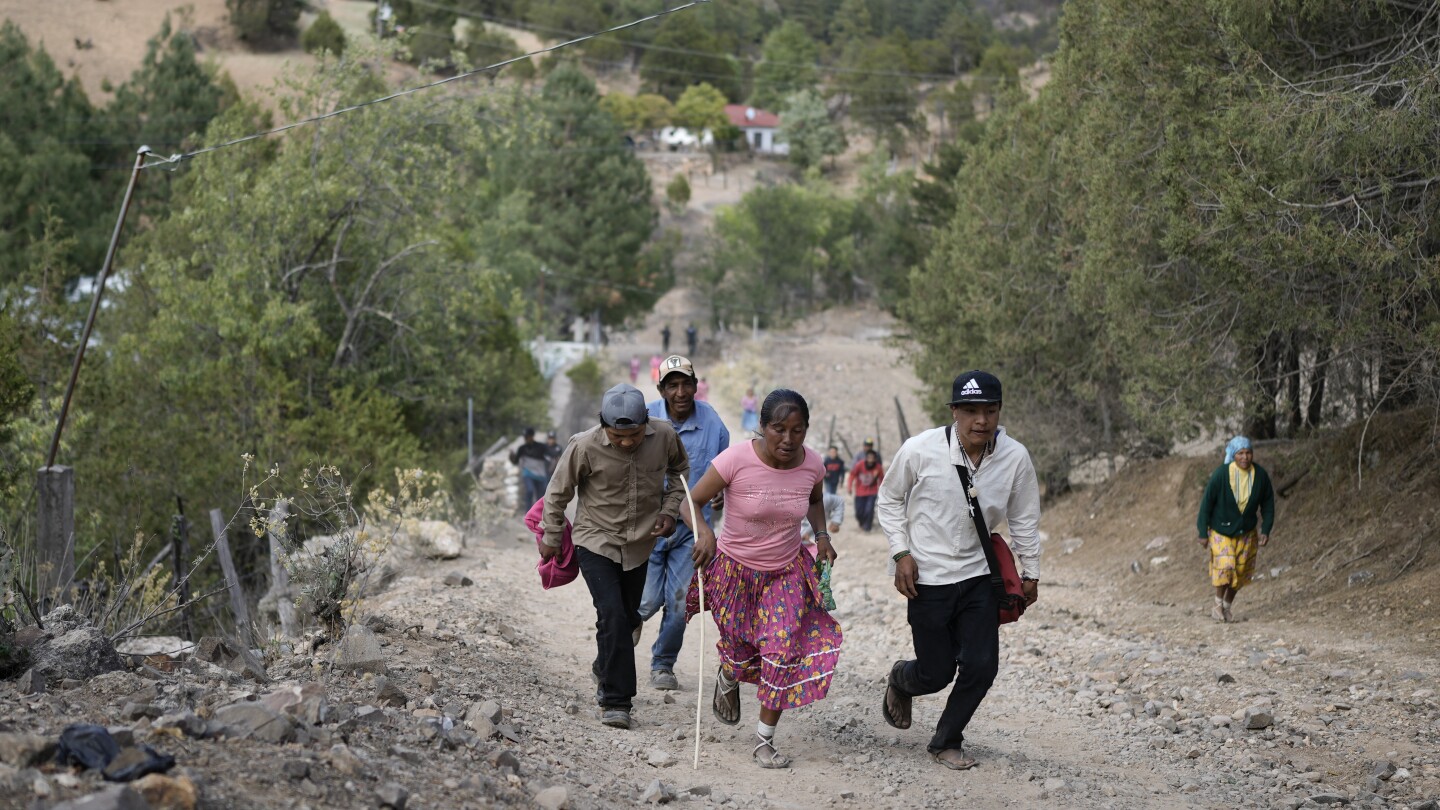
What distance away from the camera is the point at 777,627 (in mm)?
6773

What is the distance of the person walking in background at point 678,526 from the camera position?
8023mm

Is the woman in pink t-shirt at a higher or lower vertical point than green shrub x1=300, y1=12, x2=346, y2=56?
lower

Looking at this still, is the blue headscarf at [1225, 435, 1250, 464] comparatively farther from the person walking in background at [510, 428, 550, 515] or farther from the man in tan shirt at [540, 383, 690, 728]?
the person walking in background at [510, 428, 550, 515]

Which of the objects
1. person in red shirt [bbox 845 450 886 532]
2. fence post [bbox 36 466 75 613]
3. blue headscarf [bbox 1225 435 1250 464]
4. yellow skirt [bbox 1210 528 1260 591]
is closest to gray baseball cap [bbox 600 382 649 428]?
blue headscarf [bbox 1225 435 1250 464]

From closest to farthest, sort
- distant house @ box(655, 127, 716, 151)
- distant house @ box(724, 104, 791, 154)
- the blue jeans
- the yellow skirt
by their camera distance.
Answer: the blue jeans < the yellow skirt < distant house @ box(655, 127, 716, 151) < distant house @ box(724, 104, 791, 154)

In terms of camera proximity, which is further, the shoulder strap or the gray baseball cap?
the gray baseball cap

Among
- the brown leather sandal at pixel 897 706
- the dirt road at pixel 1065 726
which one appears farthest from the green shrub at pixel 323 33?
the brown leather sandal at pixel 897 706

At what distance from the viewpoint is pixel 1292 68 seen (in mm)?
11938

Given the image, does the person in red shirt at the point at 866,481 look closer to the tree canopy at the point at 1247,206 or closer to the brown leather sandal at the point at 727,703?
the tree canopy at the point at 1247,206

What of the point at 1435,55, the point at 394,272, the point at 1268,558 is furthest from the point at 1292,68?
the point at 394,272

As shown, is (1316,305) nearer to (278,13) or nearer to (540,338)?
(540,338)

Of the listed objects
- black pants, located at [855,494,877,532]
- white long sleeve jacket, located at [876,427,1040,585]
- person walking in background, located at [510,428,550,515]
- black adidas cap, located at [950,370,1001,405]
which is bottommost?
black pants, located at [855,494,877,532]

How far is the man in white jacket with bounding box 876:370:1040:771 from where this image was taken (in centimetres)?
655

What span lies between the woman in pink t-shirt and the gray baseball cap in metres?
0.46
